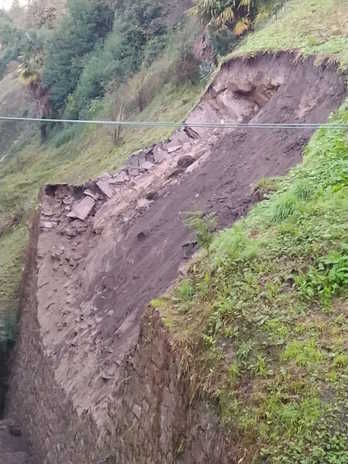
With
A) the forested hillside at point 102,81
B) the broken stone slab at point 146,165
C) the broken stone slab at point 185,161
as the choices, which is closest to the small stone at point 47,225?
the broken stone slab at point 146,165

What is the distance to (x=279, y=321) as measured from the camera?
5824mm

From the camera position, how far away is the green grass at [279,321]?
480 cm

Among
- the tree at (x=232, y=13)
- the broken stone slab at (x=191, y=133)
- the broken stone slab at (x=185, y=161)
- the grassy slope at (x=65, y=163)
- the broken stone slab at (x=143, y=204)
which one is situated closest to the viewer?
the broken stone slab at (x=143, y=204)

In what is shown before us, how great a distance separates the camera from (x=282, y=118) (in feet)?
37.1

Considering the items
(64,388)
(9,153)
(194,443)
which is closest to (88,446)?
(64,388)

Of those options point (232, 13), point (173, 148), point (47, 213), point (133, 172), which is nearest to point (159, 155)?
point (173, 148)

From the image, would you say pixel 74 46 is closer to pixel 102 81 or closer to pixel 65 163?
pixel 102 81

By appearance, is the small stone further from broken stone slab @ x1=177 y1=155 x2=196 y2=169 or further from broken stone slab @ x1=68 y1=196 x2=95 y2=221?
broken stone slab @ x1=177 y1=155 x2=196 y2=169

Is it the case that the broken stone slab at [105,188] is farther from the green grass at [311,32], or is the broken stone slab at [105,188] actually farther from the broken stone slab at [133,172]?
the green grass at [311,32]

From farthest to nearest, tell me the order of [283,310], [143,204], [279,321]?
[143,204], [283,310], [279,321]

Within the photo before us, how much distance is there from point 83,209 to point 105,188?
0.74 m

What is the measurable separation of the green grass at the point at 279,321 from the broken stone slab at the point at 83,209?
6886 mm

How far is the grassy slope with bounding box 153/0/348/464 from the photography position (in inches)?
189

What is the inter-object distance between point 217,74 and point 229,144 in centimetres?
373
